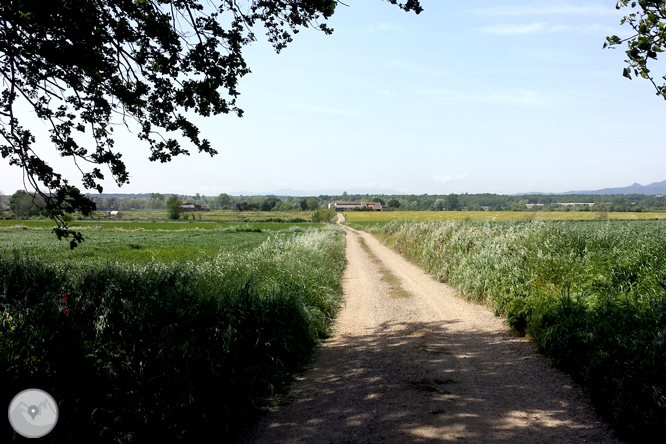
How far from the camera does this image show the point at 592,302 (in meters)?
6.66

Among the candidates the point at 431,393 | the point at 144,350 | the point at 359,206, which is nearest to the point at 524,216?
the point at 431,393

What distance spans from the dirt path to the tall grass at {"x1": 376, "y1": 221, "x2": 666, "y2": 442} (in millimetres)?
331

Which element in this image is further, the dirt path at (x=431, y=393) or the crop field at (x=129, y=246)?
the crop field at (x=129, y=246)

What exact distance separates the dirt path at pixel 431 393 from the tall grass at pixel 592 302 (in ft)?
1.09

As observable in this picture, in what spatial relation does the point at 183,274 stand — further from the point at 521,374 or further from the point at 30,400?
the point at 521,374

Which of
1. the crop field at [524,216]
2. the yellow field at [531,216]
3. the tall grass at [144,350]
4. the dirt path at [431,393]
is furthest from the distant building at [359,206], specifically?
the tall grass at [144,350]

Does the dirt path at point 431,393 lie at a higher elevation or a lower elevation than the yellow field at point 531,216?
lower

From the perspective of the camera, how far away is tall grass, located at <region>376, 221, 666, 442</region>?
4191 millimetres

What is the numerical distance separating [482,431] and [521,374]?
2.01m

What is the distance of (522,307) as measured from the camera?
8000 millimetres

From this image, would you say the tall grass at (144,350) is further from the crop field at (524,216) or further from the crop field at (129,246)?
the crop field at (524,216)

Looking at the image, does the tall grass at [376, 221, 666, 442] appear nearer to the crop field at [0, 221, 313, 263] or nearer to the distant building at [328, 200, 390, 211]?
the crop field at [0, 221, 313, 263]

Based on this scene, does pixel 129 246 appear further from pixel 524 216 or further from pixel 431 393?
pixel 431 393

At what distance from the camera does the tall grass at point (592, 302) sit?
4.19 meters
